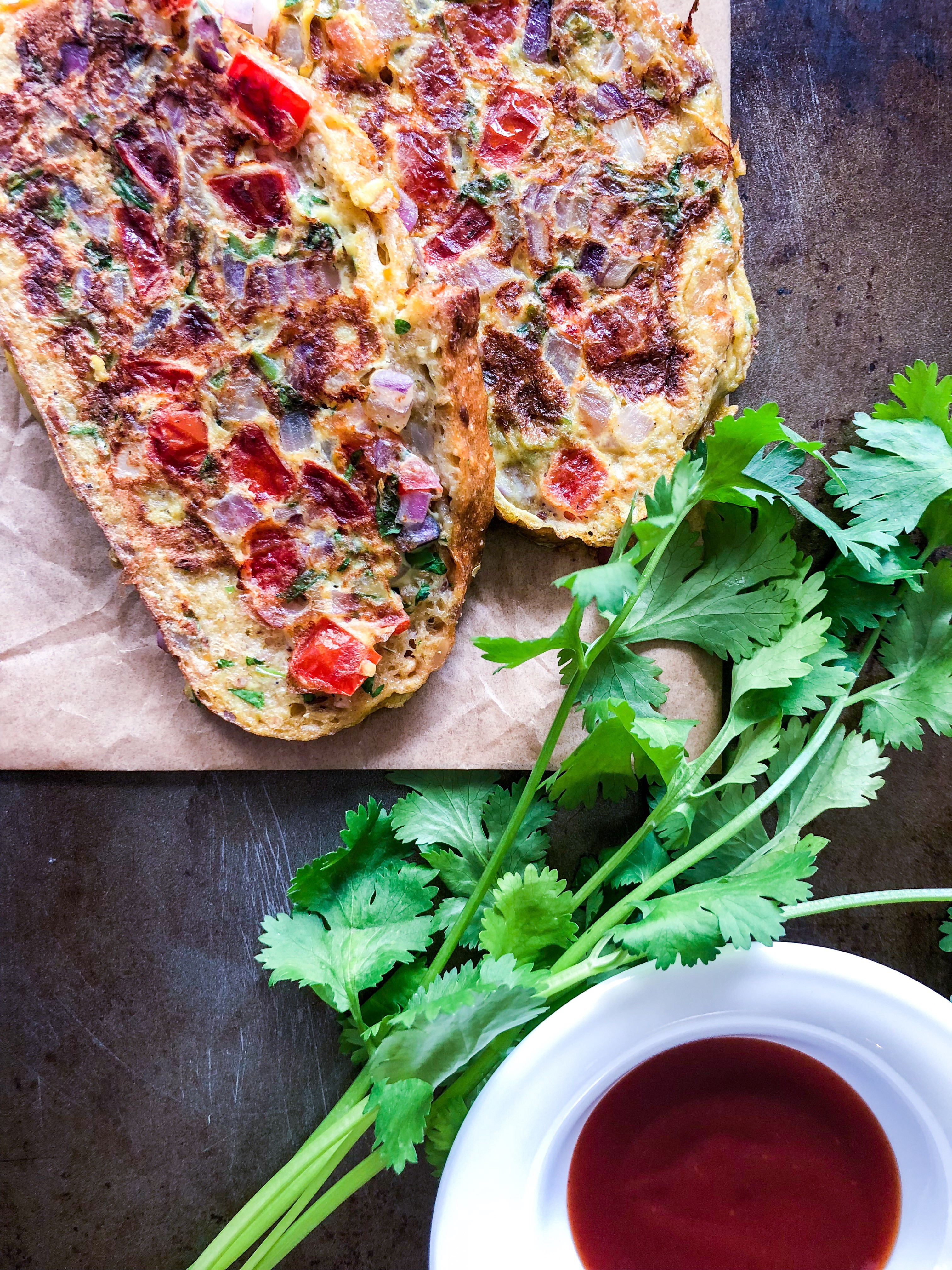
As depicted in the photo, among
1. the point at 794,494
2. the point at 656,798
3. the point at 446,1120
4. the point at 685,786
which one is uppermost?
the point at 794,494

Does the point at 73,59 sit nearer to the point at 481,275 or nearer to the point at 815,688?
the point at 481,275

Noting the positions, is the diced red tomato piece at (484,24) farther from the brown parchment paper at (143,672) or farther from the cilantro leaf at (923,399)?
the cilantro leaf at (923,399)

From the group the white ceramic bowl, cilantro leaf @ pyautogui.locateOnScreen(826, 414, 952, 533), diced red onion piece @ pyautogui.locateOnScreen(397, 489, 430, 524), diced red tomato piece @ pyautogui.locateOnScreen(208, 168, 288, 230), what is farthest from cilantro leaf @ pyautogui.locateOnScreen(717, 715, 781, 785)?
diced red tomato piece @ pyautogui.locateOnScreen(208, 168, 288, 230)

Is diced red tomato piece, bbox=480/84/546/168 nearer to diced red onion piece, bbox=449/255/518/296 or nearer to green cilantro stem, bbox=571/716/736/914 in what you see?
diced red onion piece, bbox=449/255/518/296

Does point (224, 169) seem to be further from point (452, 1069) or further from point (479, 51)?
point (452, 1069)

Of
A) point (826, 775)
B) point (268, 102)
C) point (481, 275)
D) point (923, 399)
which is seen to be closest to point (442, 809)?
point (826, 775)

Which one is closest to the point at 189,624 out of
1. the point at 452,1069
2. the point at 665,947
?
the point at 452,1069

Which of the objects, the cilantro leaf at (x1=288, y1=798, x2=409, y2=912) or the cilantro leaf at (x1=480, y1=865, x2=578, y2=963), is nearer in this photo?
the cilantro leaf at (x1=480, y1=865, x2=578, y2=963)
